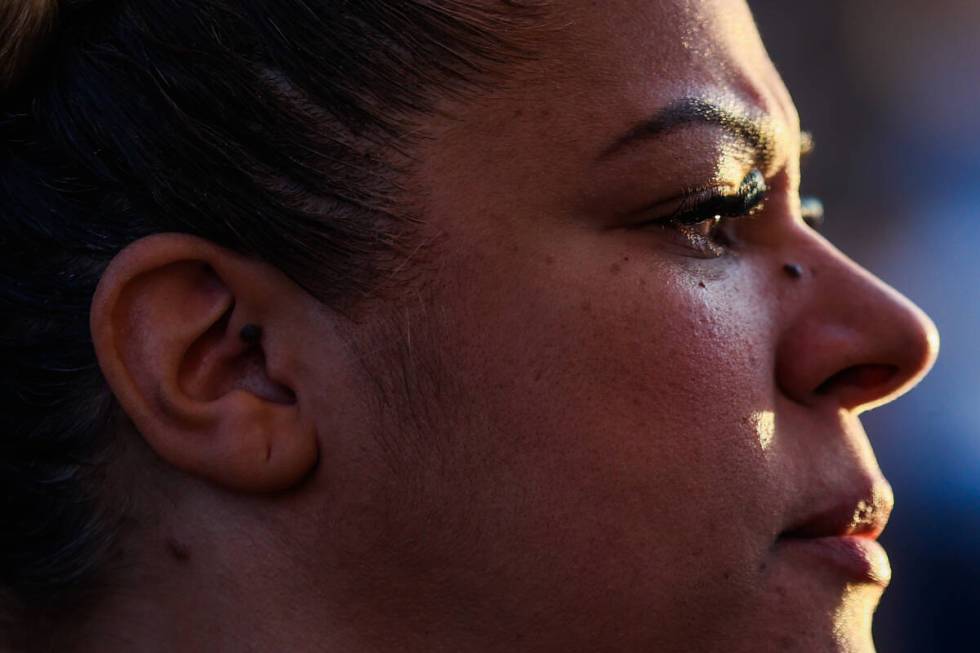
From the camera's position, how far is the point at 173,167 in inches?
57.2

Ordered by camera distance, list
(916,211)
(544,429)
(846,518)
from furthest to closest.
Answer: (916,211)
(846,518)
(544,429)

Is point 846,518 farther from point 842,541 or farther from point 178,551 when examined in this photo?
point 178,551

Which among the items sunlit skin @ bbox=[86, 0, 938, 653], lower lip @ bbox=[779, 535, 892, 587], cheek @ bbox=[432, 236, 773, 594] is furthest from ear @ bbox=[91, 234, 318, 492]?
lower lip @ bbox=[779, 535, 892, 587]

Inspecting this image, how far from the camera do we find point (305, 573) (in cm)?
140

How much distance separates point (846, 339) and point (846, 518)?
8.9 inches

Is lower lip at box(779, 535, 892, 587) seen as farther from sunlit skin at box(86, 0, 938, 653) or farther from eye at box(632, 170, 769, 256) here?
eye at box(632, 170, 769, 256)

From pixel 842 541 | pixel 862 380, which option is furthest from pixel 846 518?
pixel 862 380

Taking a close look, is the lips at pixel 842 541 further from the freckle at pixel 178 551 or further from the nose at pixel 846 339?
the freckle at pixel 178 551

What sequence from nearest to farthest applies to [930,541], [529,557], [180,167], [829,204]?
[529,557], [180,167], [930,541], [829,204]

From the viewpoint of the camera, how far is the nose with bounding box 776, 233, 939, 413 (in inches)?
58.6

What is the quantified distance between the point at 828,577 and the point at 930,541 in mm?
2814

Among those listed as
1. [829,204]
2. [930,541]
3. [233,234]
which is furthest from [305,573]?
[829,204]

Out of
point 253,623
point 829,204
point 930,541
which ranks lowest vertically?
point 930,541

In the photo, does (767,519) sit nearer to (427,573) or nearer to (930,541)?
(427,573)
